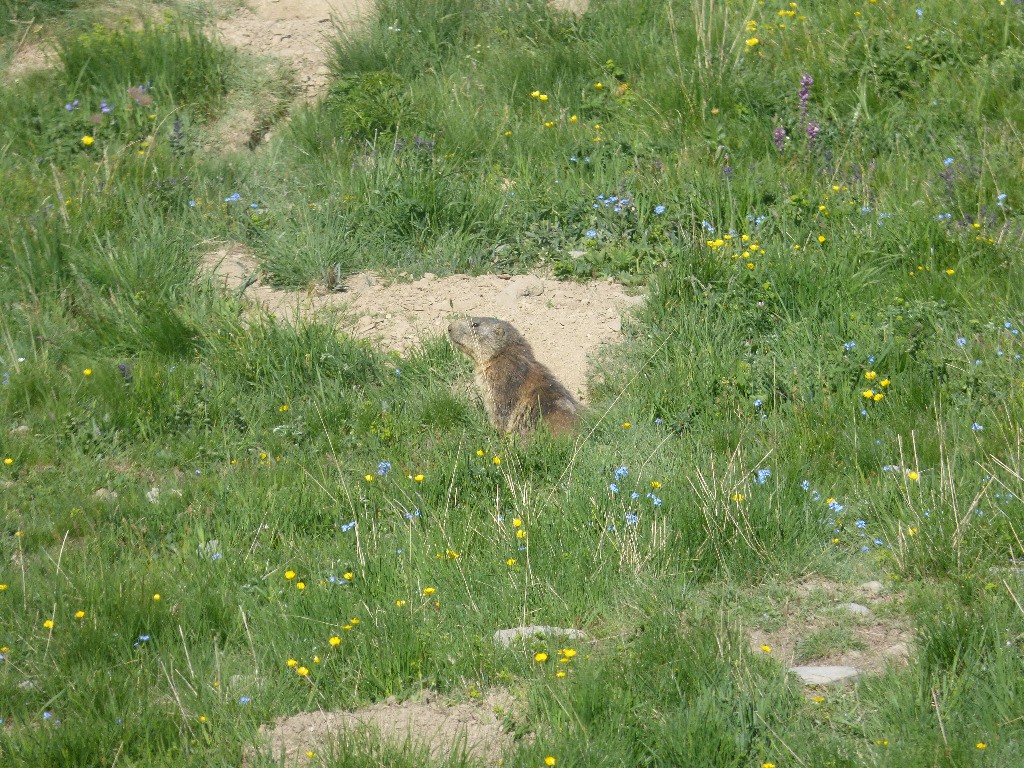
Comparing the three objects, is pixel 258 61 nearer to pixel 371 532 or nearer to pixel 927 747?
pixel 371 532

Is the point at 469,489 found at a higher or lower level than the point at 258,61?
lower

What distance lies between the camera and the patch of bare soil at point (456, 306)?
298 inches

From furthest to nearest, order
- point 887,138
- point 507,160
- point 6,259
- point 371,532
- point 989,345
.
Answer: point 507,160, point 887,138, point 6,259, point 989,345, point 371,532

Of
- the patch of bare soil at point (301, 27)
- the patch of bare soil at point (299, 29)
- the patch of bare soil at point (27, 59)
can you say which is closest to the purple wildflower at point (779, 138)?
the patch of bare soil at point (301, 27)

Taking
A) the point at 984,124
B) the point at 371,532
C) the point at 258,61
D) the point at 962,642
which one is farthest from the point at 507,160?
the point at 962,642

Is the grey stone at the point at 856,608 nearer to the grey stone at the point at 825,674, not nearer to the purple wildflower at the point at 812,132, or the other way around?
the grey stone at the point at 825,674

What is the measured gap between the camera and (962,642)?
4242 millimetres

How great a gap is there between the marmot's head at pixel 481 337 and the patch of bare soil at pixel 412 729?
10.2ft

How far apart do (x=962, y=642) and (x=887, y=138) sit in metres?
5.11

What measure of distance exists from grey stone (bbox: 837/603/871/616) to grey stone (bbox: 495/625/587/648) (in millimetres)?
1128

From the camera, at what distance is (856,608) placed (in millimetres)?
4793

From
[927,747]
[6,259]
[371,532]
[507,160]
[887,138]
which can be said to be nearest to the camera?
[927,747]

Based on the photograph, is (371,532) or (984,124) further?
(984,124)

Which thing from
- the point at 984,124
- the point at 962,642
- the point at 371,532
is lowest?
the point at 371,532
